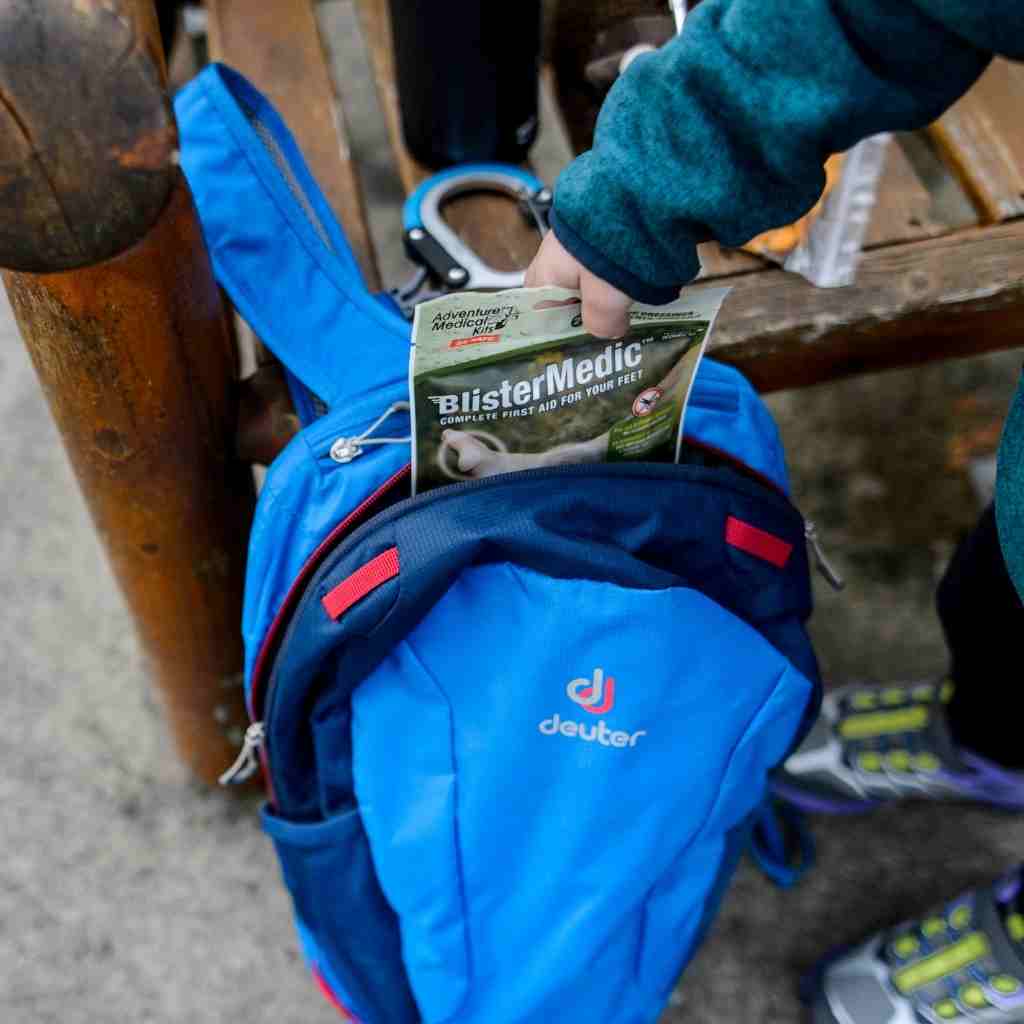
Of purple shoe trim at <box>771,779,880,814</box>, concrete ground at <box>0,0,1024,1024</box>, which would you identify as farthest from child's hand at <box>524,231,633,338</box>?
purple shoe trim at <box>771,779,880,814</box>

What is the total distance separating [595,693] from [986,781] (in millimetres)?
559

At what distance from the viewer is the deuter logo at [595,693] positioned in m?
0.71

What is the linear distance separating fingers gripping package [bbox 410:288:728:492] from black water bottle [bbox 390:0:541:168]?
0.33 metres

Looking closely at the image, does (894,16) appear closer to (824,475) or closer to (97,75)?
(97,75)

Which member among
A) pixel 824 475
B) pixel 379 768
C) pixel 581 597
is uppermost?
pixel 581 597

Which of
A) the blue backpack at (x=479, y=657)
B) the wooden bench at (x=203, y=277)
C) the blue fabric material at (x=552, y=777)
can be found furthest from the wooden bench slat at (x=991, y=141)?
the blue fabric material at (x=552, y=777)

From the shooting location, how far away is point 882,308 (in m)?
0.85

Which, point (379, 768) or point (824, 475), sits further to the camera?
point (824, 475)

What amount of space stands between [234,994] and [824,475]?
865mm

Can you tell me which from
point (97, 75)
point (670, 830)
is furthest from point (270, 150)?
point (670, 830)

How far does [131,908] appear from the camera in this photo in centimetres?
107

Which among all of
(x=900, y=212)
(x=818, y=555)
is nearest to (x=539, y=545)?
(x=818, y=555)

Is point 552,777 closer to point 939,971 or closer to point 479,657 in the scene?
point 479,657

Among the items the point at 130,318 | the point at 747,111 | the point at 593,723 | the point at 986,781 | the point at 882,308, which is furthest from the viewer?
the point at 986,781
